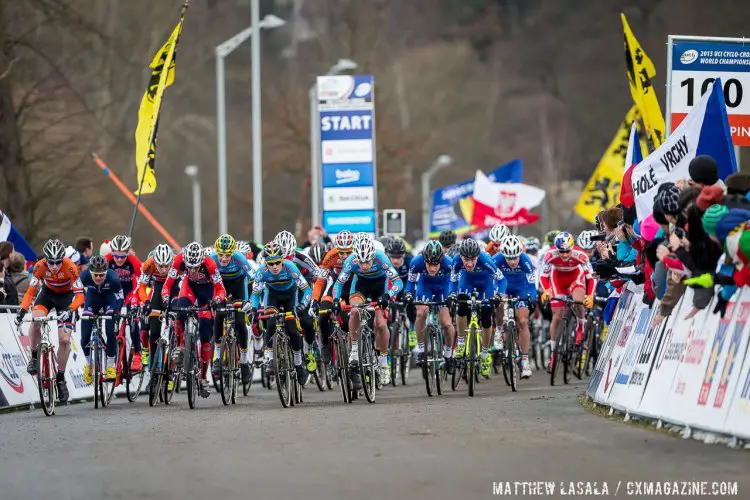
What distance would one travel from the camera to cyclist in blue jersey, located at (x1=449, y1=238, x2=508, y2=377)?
2064 centimetres

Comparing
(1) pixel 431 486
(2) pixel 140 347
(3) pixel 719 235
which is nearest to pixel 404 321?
(2) pixel 140 347

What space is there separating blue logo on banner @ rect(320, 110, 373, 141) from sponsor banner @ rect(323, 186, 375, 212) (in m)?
1.13

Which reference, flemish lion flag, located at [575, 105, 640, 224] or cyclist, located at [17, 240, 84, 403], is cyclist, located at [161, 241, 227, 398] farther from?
flemish lion flag, located at [575, 105, 640, 224]

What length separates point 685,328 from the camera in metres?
13.5

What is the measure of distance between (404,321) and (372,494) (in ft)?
47.2

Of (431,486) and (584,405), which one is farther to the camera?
(584,405)

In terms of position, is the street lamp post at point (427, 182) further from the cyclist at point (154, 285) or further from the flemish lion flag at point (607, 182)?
the cyclist at point (154, 285)

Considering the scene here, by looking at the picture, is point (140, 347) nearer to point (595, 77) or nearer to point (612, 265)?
point (612, 265)

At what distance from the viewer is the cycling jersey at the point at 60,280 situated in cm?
1945

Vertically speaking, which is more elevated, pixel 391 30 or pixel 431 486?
pixel 391 30

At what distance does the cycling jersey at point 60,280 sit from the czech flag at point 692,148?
22.3 feet

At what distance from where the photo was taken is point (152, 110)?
79.3ft

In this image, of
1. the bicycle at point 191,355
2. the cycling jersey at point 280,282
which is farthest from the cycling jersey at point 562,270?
the bicycle at point 191,355

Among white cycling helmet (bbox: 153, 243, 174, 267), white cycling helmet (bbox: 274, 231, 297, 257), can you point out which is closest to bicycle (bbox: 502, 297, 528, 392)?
white cycling helmet (bbox: 274, 231, 297, 257)
